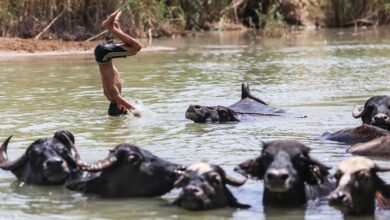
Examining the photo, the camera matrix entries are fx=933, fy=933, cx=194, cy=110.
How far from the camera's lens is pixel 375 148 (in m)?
8.71

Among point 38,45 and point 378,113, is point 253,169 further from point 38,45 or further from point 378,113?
point 38,45

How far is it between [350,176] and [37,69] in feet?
48.1

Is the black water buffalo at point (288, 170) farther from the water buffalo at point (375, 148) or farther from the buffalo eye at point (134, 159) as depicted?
the water buffalo at point (375, 148)

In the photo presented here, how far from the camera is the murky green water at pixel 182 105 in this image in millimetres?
7121

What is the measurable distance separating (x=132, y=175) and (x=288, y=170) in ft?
4.57

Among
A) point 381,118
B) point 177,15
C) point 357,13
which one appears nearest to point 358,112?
point 381,118

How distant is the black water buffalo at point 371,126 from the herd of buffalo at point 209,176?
1.99 feet

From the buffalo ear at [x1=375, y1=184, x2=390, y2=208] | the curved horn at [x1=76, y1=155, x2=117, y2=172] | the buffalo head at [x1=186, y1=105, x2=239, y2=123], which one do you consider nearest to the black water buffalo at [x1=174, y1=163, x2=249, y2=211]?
the curved horn at [x1=76, y1=155, x2=117, y2=172]

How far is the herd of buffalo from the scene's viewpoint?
20.8ft

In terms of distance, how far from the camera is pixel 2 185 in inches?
312

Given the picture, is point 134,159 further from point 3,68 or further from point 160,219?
point 3,68

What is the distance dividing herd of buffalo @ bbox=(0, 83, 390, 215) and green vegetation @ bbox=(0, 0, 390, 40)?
640 inches

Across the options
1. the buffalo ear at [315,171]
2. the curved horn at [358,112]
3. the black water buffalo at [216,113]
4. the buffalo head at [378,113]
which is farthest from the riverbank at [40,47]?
the buffalo ear at [315,171]

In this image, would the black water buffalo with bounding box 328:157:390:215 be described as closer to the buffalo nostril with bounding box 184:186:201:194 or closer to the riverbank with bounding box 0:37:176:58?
the buffalo nostril with bounding box 184:186:201:194
